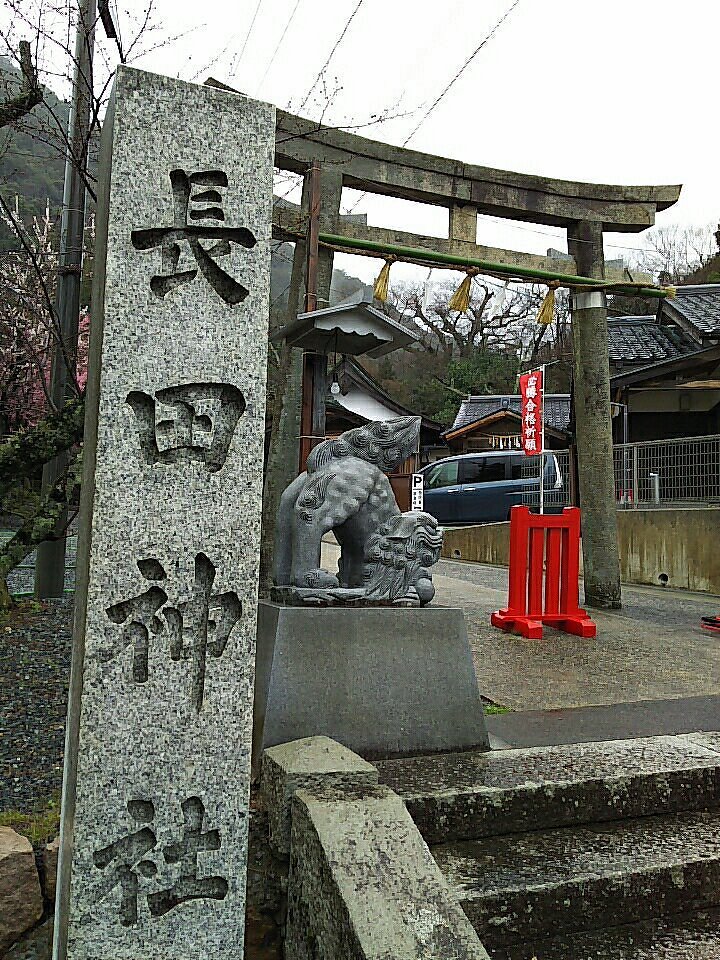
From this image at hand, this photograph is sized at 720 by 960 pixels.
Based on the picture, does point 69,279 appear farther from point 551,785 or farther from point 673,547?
point 673,547

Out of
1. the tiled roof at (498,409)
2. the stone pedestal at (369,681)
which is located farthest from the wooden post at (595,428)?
the tiled roof at (498,409)

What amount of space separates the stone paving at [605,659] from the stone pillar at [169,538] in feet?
8.90

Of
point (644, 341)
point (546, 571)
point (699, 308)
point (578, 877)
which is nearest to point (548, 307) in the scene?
point (546, 571)

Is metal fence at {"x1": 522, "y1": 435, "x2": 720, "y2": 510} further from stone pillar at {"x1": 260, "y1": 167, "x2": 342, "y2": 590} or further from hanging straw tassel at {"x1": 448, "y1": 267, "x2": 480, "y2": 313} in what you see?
stone pillar at {"x1": 260, "y1": 167, "x2": 342, "y2": 590}

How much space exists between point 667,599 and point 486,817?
25.5ft

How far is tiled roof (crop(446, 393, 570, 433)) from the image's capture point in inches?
952

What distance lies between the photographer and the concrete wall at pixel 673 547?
10070 mm

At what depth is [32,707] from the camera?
15.4 feet

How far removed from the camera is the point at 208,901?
84.7 inches

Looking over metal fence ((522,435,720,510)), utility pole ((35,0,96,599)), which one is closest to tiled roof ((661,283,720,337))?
metal fence ((522,435,720,510))

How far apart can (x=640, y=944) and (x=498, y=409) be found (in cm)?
2199

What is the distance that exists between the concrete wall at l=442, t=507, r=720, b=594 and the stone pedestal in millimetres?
7732

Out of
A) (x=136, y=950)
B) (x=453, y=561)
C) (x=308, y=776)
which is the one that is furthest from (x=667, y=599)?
(x=136, y=950)

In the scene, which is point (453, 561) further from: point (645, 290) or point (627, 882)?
point (627, 882)
